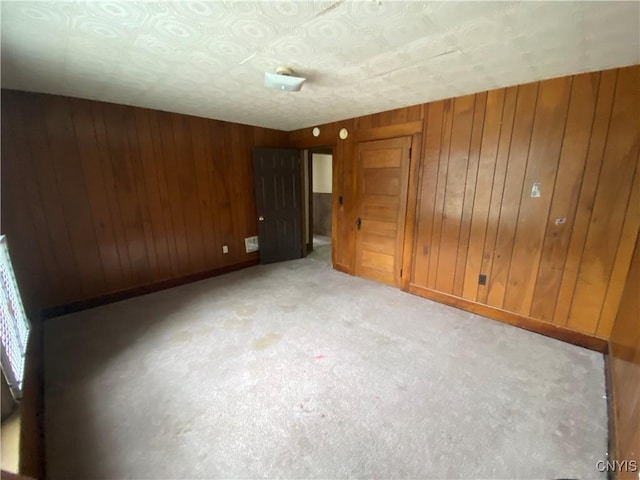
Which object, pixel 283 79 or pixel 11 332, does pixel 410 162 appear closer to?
pixel 283 79

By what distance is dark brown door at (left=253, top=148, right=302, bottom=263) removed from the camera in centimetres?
409

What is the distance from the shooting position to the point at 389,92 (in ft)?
8.27

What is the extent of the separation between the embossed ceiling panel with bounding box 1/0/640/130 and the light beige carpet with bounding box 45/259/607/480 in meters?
2.18

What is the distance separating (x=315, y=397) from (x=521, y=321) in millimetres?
2137

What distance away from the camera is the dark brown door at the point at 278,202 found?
13.4ft

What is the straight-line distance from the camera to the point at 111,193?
296 centimetres

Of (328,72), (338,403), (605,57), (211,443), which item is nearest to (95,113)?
(328,72)

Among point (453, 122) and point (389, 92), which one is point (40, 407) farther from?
point (453, 122)

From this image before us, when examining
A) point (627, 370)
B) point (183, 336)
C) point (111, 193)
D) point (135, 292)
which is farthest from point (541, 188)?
point (135, 292)

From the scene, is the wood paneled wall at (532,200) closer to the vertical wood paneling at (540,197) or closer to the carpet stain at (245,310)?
the vertical wood paneling at (540,197)

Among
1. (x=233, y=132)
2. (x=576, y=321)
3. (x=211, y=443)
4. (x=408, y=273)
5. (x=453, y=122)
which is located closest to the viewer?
(x=211, y=443)

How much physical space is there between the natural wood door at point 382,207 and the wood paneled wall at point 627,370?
6.16 feet

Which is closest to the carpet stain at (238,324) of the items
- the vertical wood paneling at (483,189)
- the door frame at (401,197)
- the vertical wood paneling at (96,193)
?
the vertical wood paneling at (96,193)

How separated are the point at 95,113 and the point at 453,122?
371 cm
